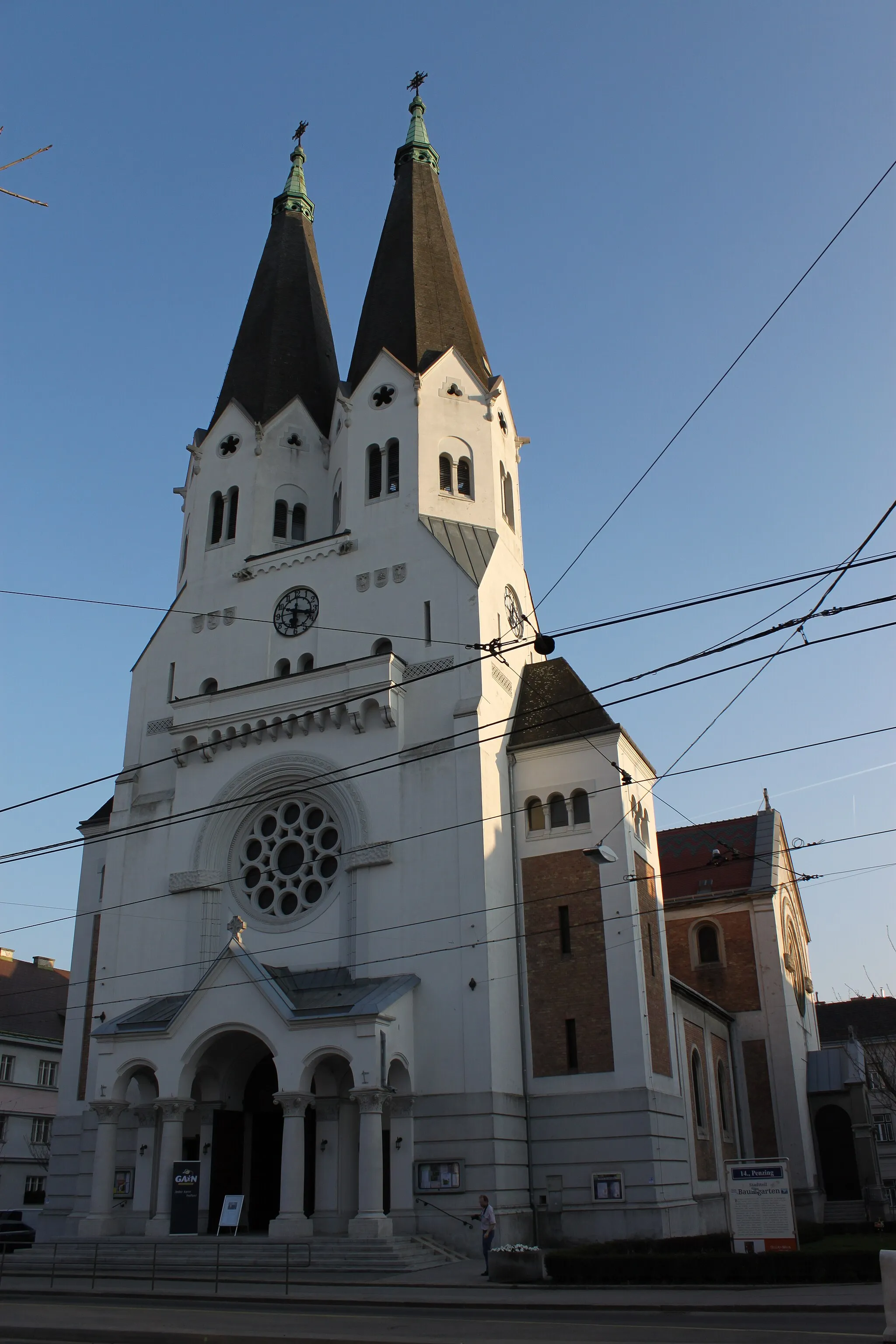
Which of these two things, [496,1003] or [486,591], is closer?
[496,1003]

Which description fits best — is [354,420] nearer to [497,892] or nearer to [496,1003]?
[497,892]

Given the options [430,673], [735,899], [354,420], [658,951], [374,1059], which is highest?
[354,420]

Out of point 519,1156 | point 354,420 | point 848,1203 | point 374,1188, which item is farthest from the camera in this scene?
point 848,1203

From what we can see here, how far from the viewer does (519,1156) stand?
2780 centimetres

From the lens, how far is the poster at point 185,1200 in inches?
1047

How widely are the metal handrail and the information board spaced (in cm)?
423

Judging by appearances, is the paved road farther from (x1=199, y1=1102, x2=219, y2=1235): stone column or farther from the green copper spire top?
the green copper spire top

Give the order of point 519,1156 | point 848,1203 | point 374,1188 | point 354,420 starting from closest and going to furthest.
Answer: point 374,1188
point 519,1156
point 354,420
point 848,1203

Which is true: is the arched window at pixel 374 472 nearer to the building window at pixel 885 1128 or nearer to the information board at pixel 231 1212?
the information board at pixel 231 1212

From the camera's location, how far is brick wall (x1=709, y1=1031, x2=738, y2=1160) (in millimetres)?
37906

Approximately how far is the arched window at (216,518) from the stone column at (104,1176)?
62.0ft

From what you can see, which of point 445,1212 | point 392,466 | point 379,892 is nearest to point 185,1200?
point 445,1212

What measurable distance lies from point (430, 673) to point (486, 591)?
3.67 m

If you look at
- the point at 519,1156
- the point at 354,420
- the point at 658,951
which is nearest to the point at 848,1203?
the point at 658,951
